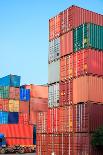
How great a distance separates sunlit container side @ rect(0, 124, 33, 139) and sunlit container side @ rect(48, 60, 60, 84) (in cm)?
2910

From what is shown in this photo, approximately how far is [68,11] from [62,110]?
967cm

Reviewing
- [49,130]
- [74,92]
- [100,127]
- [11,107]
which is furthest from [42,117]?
[11,107]

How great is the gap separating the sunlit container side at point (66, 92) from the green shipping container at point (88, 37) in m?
3.30

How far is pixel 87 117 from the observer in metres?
30.3

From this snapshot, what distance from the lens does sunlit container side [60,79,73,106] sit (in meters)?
32.6

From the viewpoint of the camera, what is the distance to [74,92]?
3231 cm

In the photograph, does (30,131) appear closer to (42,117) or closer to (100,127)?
(42,117)

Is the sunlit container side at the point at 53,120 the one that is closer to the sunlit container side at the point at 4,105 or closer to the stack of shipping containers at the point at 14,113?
the stack of shipping containers at the point at 14,113

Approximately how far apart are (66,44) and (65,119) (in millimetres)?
7324

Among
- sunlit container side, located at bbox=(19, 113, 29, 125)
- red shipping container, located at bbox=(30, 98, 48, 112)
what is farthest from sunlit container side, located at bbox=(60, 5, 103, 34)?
red shipping container, located at bbox=(30, 98, 48, 112)

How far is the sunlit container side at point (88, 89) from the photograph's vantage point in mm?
30984

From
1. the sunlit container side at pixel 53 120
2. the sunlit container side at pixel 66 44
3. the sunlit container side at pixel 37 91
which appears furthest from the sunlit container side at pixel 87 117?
the sunlit container side at pixel 37 91

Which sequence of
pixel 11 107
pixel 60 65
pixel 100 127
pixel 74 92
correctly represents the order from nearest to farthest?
pixel 100 127 < pixel 74 92 < pixel 60 65 < pixel 11 107

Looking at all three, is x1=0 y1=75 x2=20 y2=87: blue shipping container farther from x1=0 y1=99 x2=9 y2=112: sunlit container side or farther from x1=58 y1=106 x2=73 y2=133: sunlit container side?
x1=58 y1=106 x2=73 y2=133: sunlit container side
